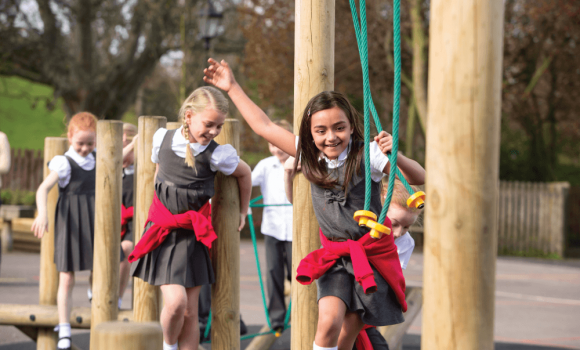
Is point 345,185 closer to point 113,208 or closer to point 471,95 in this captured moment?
point 471,95

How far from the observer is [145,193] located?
3688 millimetres

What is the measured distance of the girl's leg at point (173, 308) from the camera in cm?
328

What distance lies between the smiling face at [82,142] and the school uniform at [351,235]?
2.43 metres

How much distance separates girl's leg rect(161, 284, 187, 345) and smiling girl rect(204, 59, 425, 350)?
0.99 meters

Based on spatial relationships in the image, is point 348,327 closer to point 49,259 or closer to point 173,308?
point 173,308

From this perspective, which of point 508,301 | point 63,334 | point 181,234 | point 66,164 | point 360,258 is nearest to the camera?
point 360,258

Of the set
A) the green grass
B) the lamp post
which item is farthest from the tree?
the green grass

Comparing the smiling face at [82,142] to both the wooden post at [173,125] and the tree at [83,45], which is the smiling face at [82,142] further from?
the tree at [83,45]

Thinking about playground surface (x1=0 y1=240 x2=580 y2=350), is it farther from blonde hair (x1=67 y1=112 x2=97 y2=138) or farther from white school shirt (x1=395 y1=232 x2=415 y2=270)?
white school shirt (x1=395 y1=232 x2=415 y2=270)

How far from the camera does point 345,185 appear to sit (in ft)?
8.42

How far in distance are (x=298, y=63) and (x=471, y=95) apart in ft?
4.34

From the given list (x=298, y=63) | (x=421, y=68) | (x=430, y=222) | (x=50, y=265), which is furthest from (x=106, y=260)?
(x=421, y=68)

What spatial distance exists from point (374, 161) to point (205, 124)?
1063 millimetres

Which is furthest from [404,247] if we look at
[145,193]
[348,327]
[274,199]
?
[274,199]
